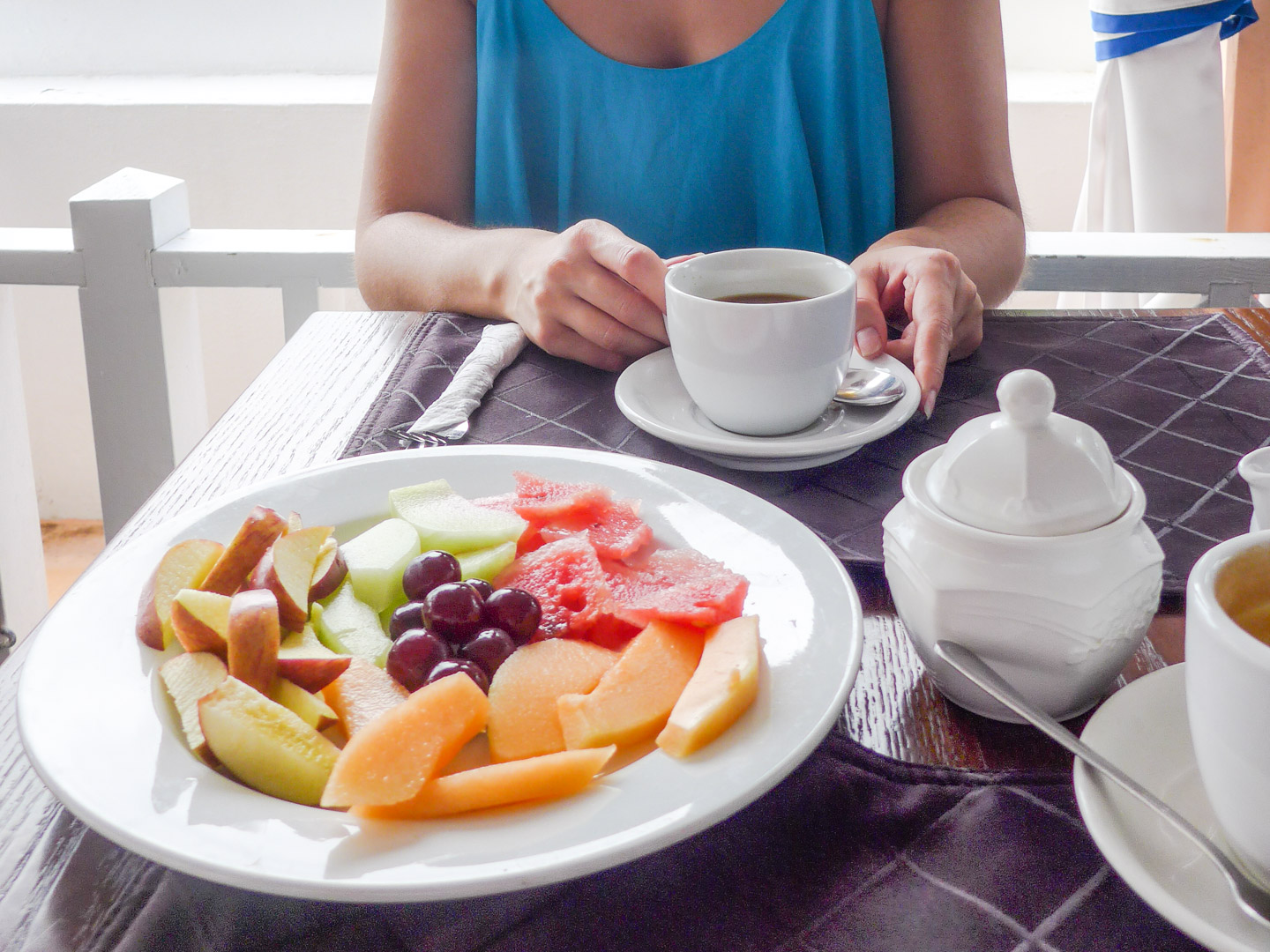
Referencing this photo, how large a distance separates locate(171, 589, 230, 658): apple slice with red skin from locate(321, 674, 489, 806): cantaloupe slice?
10 cm

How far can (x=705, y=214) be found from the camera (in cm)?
127

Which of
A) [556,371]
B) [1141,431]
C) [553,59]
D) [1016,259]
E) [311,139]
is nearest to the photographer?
[1141,431]

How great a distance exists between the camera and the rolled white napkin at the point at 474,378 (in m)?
0.77

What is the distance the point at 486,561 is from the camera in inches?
22.0

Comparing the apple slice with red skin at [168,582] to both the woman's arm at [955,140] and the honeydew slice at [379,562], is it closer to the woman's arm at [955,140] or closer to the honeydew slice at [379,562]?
the honeydew slice at [379,562]

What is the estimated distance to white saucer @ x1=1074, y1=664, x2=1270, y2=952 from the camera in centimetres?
32

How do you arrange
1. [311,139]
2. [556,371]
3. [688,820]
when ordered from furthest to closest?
[311,139] < [556,371] < [688,820]

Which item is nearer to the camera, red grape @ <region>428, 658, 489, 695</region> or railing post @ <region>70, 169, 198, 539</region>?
red grape @ <region>428, 658, 489, 695</region>

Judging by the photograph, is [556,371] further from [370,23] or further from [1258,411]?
[370,23]

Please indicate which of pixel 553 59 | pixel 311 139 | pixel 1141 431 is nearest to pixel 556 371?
pixel 1141 431

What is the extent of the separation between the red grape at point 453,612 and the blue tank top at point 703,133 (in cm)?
86

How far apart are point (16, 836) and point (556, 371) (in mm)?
547

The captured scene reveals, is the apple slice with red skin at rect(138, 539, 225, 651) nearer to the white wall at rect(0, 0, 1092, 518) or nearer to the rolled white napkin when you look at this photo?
the rolled white napkin

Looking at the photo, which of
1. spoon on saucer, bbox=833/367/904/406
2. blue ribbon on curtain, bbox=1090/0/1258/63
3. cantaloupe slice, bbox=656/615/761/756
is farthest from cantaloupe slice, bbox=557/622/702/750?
blue ribbon on curtain, bbox=1090/0/1258/63
